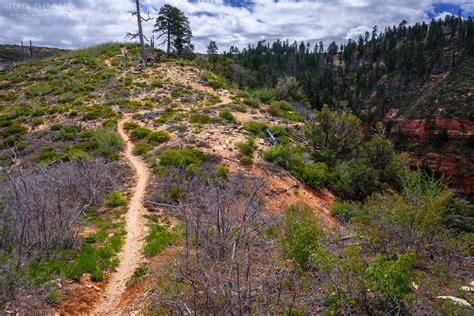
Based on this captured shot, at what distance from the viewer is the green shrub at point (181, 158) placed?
11.0m

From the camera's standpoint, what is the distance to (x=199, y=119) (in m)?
16.9

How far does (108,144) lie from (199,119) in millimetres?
5773

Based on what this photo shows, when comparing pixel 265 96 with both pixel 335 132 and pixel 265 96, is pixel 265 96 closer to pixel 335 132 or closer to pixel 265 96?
pixel 265 96

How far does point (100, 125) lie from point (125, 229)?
11.0 m

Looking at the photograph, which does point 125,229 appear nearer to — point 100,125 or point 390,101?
point 100,125

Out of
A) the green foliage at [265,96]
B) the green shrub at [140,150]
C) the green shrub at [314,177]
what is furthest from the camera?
the green foliage at [265,96]

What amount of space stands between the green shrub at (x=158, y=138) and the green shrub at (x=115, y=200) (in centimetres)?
518

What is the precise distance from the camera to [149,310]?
423cm

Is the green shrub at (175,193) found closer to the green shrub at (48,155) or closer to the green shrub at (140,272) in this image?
the green shrub at (140,272)

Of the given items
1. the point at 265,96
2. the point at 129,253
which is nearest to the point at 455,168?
the point at 265,96

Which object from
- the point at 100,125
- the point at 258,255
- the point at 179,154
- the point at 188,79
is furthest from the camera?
the point at 188,79

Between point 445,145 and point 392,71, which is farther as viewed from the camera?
point 392,71

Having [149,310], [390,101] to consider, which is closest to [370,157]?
[149,310]

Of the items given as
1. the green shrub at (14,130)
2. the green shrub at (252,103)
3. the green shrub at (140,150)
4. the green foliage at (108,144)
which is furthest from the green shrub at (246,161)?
the green shrub at (14,130)
